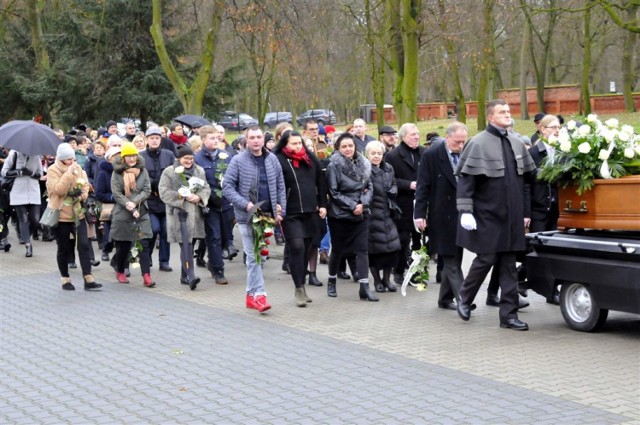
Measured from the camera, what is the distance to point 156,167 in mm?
14711

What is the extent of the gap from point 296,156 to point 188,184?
7.40 ft

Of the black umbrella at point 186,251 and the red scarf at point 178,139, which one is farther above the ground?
the red scarf at point 178,139

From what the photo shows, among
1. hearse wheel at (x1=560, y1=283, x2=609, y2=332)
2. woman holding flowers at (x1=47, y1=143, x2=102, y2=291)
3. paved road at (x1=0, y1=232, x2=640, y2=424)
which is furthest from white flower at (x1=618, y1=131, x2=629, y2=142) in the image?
woman holding flowers at (x1=47, y1=143, x2=102, y2=291)

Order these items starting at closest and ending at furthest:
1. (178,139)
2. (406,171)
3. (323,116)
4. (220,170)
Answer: (406,171), (220,170), (178,139), (323,116)

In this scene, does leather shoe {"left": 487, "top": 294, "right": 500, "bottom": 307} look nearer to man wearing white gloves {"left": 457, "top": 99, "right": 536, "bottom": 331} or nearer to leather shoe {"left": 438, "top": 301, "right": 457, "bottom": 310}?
leather shoe {"left": 438, "top": 301, "right": 457, "bottom": 310}

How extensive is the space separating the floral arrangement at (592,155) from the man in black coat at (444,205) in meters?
1.28

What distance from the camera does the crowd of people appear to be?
10.0m

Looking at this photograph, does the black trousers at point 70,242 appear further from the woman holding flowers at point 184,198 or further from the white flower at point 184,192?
the white flower at point 184,192

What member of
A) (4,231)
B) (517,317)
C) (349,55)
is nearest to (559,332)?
(517,317)

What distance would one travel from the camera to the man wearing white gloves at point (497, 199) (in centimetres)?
993

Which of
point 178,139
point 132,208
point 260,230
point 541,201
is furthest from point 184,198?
point 541,201

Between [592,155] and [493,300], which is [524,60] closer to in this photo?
[493,300]

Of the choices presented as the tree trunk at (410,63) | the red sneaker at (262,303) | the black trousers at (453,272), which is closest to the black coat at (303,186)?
the red sneaker at (262,303)

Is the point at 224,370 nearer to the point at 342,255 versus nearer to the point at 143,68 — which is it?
the point at 342,255
